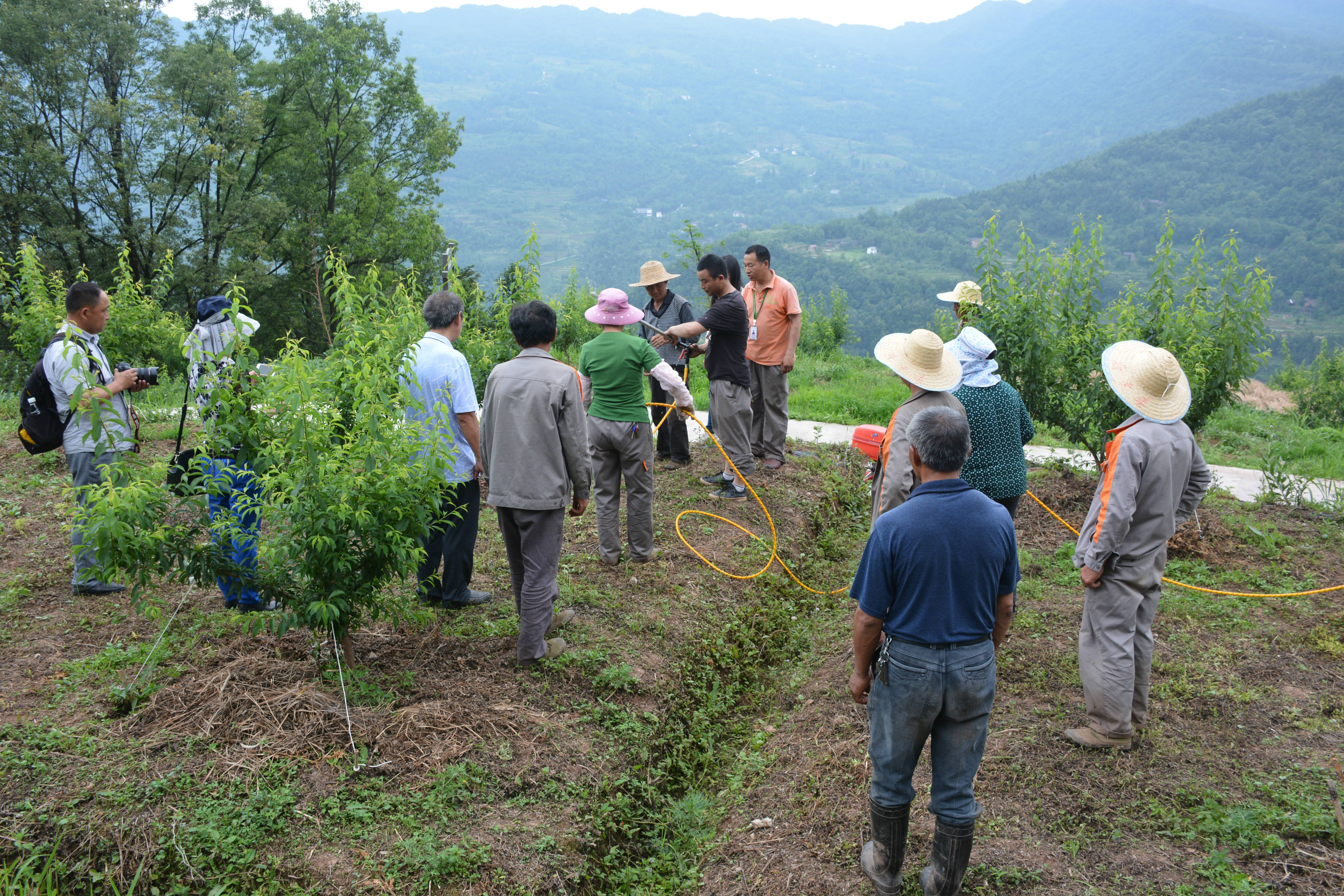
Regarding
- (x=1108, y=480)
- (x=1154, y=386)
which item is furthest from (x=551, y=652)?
(x=1154, y=386)

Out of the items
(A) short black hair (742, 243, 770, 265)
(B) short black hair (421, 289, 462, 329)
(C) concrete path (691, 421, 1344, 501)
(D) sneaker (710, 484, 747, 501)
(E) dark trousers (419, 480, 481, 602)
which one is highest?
(A) short black hair (742, 243, 770, 265)

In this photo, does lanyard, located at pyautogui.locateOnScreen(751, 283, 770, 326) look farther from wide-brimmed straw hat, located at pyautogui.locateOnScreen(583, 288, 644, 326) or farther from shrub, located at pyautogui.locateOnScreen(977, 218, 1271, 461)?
wide-brimmed straw hat, located at pyautogui.locateOnScreen(583, 288, 644, 326)

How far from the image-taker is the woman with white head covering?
13.8ft

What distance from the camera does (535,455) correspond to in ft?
14.0

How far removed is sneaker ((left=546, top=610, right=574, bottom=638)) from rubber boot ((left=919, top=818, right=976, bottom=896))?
265 cm

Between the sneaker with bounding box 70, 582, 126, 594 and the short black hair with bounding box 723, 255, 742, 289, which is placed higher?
the short black hair with bounding box 723, 255, 742, 289

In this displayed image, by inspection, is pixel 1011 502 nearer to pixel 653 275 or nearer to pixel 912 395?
pixel 912 395

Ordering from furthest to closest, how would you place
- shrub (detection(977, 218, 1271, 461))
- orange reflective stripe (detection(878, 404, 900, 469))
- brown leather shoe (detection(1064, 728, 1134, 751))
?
shrub (detection(977, 218, 1271, 461)) → orange reflective stripe (detection(878, 404, 900, 469)) → brown leather shoe (detection(1064, 728, 1134, 751))

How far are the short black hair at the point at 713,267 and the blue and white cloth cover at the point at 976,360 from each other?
2768mm

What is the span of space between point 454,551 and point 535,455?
120cm

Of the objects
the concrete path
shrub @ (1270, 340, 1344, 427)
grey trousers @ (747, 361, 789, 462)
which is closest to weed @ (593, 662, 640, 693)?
grey trousers @ (747, 361, 789, 462)

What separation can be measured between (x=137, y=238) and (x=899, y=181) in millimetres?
184889

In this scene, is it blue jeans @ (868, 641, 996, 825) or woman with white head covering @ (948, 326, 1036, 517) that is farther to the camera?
woman with white head covering @ (948, 326, 1036, 517)

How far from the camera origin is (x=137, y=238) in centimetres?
2061
